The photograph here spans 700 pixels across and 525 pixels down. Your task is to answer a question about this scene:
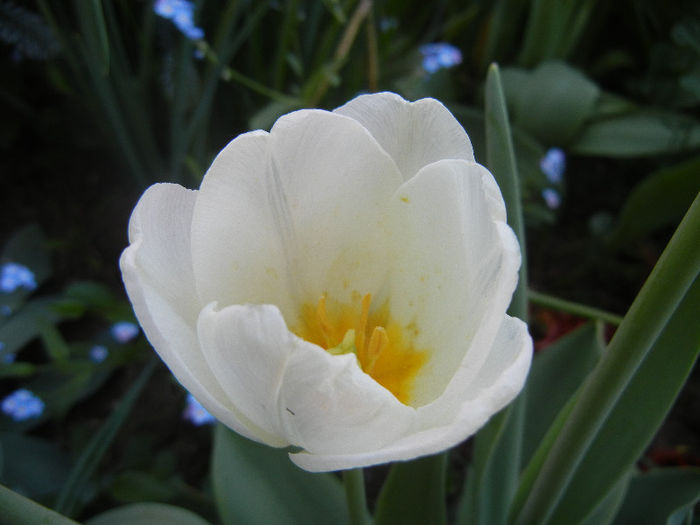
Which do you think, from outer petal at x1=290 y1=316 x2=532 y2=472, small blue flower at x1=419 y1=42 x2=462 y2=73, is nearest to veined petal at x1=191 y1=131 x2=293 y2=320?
outer petal at x1=290 y1=316 x2=532 y2=472

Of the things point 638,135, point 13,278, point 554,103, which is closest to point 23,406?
point 13,278

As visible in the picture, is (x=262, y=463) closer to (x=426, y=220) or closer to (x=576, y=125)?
(x=426, y=220)

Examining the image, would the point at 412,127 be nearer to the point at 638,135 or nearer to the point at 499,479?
the point at 499,479

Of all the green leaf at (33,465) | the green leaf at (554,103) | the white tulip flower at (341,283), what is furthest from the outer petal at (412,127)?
the green leaf at (554,103)

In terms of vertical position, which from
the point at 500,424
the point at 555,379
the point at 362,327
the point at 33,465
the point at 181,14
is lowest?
the point at 33,465

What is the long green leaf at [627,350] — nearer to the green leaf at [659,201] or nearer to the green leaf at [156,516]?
the green leaf at [156,516]

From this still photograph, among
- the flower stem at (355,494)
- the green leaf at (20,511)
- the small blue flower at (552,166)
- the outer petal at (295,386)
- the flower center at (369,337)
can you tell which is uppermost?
the outer petal at (295,386)
